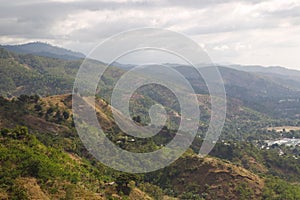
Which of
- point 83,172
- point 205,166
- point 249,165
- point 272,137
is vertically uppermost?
point 83,172

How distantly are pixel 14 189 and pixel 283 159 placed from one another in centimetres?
5717

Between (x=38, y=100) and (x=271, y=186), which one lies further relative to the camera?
(x=38, y=100)

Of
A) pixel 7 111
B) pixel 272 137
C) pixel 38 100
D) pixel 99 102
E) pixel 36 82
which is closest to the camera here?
pixel 7 111

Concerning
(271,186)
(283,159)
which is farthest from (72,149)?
(283,159)

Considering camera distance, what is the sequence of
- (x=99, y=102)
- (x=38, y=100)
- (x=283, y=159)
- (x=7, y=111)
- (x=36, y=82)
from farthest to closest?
(x=36, y=82) → (x=99, y=102) → (x=283, y=159) → (x=38, y=100) → (x=7, y=111)

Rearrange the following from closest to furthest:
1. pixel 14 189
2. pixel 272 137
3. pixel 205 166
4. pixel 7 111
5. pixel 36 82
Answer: pixel 14 189 → pixel 205 166 → pixel 7 111 → pixel 272 137 → pixel 36 82

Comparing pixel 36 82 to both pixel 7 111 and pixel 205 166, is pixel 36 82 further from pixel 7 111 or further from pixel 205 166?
pixel 205 166

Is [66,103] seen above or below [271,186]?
above

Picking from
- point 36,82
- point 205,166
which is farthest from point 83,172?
point 36,82

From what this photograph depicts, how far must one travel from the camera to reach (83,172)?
32031 mm

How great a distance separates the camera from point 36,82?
157 metres

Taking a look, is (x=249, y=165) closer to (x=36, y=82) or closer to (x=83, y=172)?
(x=83, y=172)

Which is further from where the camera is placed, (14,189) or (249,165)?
(249,165)

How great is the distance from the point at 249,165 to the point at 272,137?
274 feet
